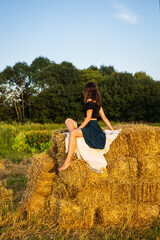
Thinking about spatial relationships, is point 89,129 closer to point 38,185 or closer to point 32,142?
point 38,185

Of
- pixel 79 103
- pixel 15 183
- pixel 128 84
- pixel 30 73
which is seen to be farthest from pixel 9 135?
pixel 30 73

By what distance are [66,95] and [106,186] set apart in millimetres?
32532

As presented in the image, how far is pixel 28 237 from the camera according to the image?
3402 millimetres

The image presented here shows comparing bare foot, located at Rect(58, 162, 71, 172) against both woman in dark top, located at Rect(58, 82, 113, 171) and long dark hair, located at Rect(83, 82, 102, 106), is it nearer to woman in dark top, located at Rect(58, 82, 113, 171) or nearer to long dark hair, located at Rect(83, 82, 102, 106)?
woman in dark top, located at Rect(58, 82, 113, 171)

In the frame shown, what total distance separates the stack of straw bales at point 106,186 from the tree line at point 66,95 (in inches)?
1116

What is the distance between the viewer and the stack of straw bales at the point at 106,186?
3.75 metres

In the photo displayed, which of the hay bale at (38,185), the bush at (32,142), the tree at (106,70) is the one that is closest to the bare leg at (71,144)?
the hay bale at (38,185)

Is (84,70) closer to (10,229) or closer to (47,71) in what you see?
(47,71)

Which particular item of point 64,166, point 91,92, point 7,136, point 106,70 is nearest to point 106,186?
point 64,166

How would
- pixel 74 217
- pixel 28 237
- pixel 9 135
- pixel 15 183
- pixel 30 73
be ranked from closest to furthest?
pixel 28 237
pixel 74 217
pixel 15 183
pixel 9 135
pixel 30 73

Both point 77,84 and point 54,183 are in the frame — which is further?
point 77,84

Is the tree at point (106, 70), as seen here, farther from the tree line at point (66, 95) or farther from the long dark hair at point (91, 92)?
the long dark hair at point (91, 92)

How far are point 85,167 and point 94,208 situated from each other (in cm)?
69

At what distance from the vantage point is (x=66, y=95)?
3597 centimetres
